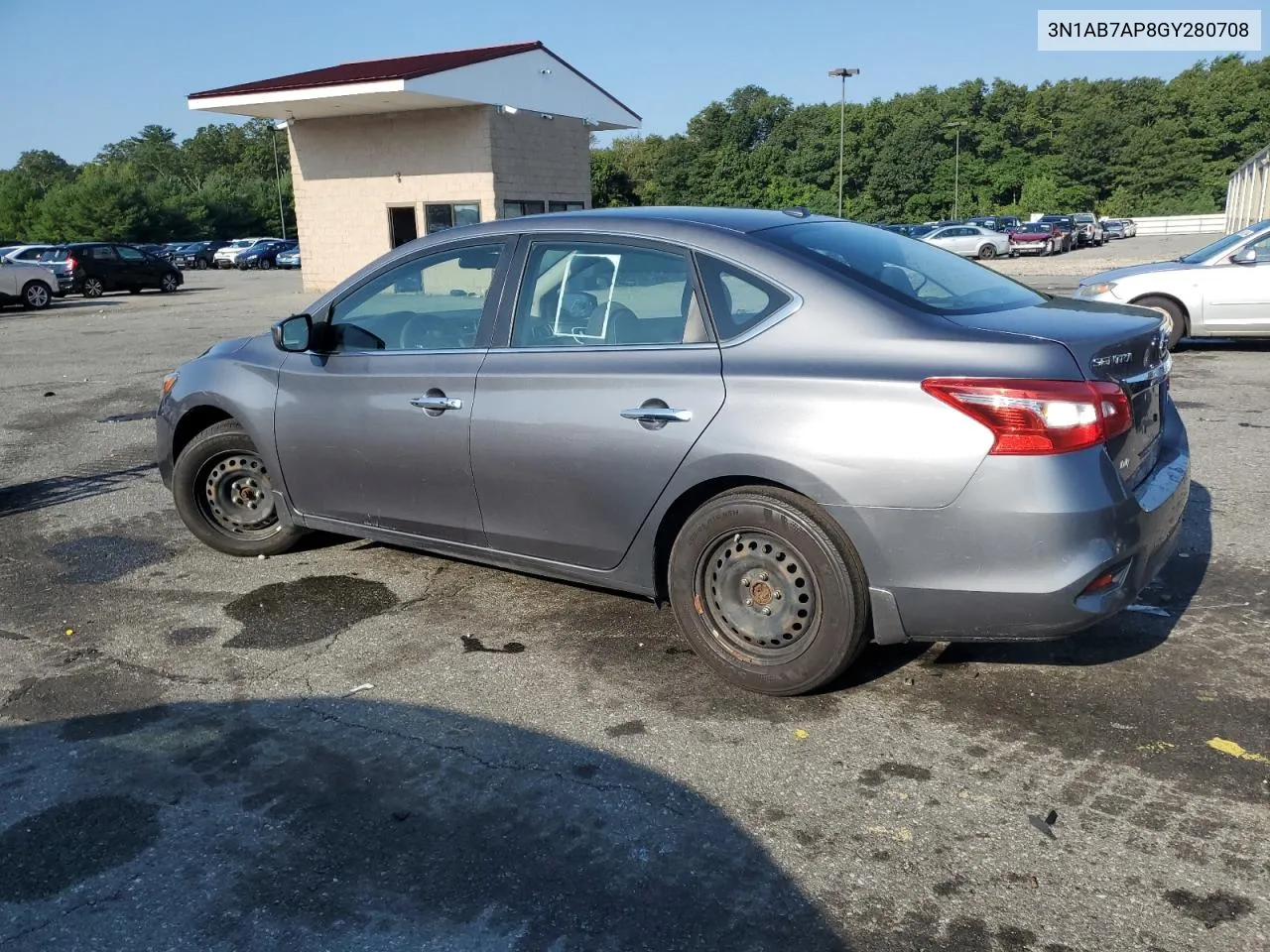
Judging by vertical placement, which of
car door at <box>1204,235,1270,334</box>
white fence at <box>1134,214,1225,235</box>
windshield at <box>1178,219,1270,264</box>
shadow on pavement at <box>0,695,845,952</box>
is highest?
Answer: white fence at <box>1134,214,1225,235</box>

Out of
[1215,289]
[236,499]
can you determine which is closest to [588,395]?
[236,499]

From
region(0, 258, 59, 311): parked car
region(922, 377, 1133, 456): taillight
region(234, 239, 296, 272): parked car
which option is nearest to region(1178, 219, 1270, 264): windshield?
region(922, 377, 1133, 456): taillight

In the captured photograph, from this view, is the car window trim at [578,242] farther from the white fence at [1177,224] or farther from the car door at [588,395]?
the white fence at [1177,224]

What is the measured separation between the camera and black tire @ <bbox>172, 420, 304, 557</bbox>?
17.6 ft

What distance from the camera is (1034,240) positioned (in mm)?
43406

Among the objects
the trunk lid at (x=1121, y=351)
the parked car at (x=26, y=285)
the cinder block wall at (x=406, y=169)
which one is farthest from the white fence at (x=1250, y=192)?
the trunk lid at (x=1121, y=351)

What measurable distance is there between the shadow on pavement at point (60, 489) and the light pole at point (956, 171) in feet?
282

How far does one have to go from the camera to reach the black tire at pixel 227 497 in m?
5.38

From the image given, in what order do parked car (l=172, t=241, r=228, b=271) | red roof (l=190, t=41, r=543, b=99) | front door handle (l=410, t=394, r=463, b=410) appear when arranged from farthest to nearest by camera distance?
parked car (l=172, t=241, r=228, b=271) < red roof (l=190, t=41, r=543, b=99) < front door handle (l=410, t=394, r=463, b=410)

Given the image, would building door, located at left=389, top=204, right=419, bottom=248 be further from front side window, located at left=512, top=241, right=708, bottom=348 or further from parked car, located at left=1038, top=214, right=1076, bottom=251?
parked car, located at left=1038, top=214, right=1076, bottom=251

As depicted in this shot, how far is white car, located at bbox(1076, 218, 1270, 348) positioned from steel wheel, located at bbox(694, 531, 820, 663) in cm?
996

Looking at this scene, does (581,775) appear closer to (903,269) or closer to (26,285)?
(903,269)

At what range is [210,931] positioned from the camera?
2.56 meters

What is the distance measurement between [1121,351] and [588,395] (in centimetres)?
189
